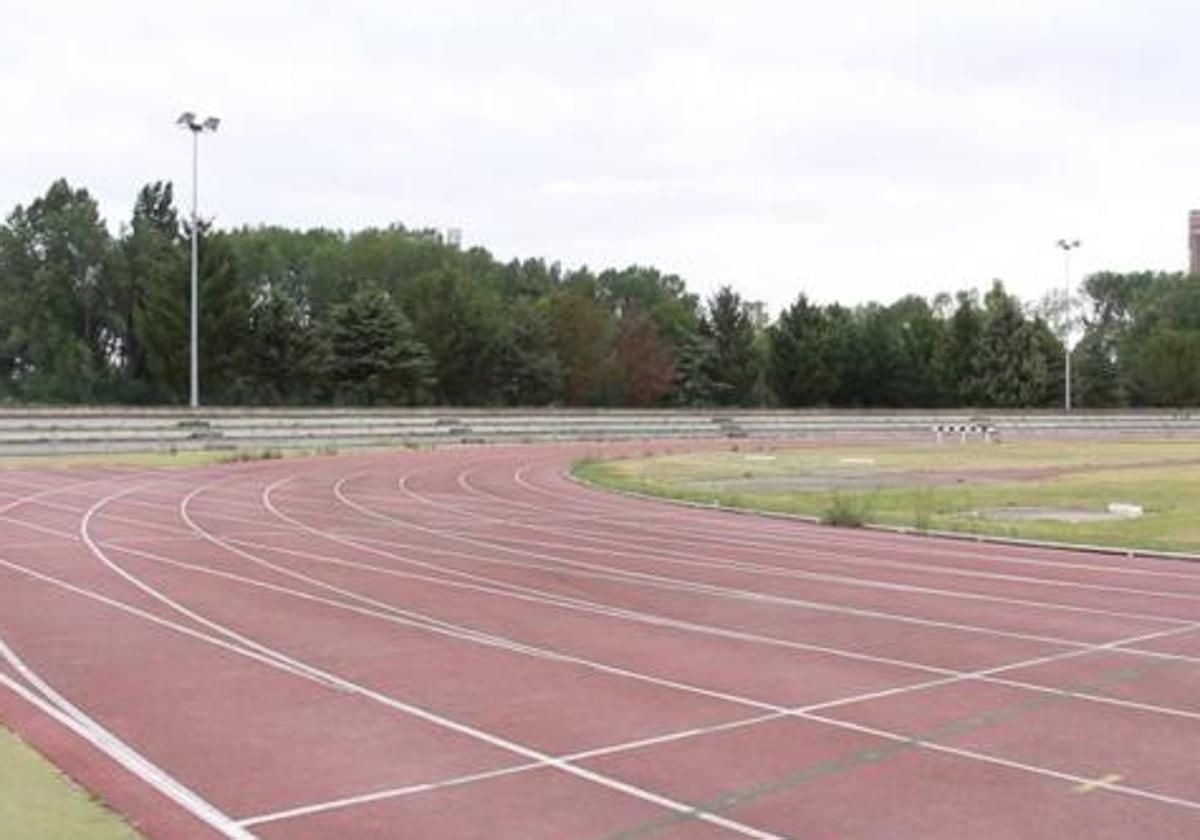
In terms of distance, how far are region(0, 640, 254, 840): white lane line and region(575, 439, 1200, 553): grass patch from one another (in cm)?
1534

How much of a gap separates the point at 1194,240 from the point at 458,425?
138121 mm

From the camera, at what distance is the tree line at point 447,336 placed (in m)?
81.2

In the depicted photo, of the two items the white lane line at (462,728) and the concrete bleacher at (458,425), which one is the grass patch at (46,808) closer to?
the white lane line at (462,728)

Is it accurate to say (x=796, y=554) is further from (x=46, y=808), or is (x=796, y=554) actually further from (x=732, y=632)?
(x=46, y=808)

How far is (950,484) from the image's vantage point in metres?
36.4

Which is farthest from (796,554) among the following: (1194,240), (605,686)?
(1194,240)

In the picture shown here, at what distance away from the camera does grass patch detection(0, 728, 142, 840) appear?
6148mm

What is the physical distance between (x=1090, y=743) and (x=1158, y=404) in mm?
109995

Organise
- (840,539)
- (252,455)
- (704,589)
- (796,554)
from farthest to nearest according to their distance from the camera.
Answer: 1. (252,455)
2. (840,539)
3. (796,554)
4. (704,589)

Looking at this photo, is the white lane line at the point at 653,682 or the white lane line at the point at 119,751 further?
the white lane line at the point at 653,682

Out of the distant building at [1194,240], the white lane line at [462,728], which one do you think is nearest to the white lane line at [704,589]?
the white lane line at [462,728]

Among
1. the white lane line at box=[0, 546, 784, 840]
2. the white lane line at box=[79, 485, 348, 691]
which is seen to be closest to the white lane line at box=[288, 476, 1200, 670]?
the white lane line at box=[79, 485, 348, 691]

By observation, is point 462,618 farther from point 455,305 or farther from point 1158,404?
point 1158,404

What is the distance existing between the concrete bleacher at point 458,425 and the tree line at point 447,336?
1906 cm
